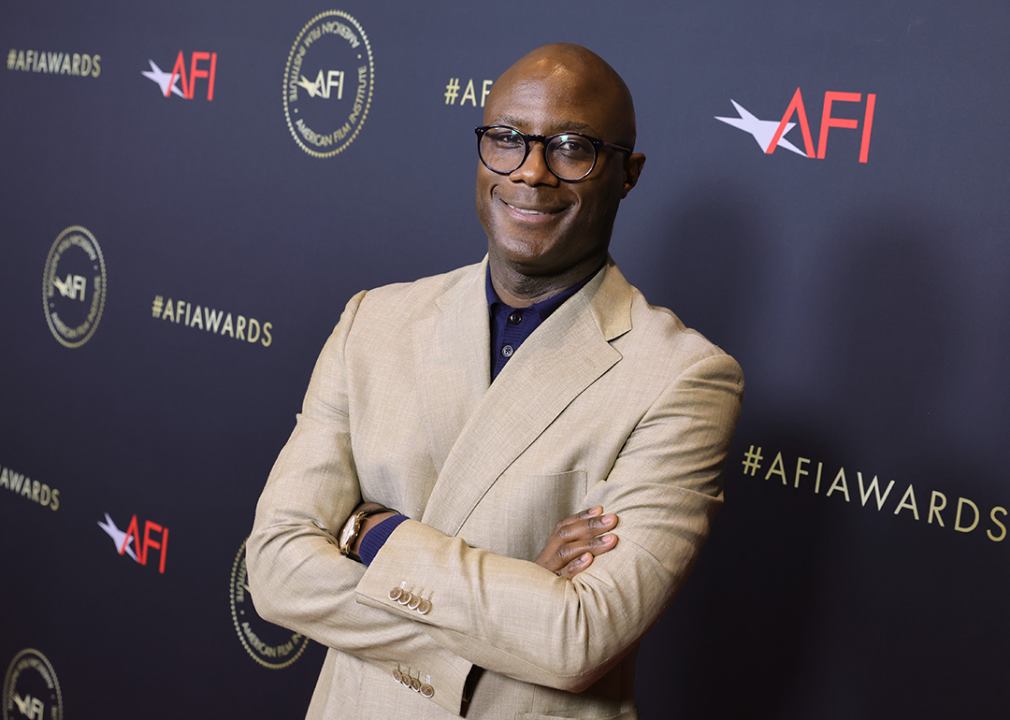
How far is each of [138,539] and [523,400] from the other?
2.17m

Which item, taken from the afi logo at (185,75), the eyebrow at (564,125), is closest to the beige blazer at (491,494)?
the eyebrow at (564,125)

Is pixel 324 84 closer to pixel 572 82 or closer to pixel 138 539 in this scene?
pixel 572 82

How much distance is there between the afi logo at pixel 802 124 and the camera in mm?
1862

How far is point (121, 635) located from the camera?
3.23 meters

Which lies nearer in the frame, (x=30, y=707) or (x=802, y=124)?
(x=802, y=124)

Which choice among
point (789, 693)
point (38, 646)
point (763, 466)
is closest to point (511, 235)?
point (763, 466)

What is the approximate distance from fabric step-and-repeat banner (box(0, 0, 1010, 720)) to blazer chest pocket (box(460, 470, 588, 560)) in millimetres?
735

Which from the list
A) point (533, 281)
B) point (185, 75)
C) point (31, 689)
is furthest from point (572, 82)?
point (31, 689)

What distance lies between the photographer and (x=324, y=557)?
4.89ft

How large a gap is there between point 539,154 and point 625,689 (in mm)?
851

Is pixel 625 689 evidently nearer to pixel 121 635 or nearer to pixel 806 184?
pixel 806 184

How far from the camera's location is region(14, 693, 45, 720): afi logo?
342 centimetres

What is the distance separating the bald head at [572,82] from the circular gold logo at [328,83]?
124cm

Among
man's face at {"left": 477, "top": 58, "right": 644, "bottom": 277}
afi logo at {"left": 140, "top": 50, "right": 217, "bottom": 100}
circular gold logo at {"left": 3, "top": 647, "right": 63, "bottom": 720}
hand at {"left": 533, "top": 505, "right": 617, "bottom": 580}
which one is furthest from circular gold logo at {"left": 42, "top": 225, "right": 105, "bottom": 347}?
hand at {"left": 533, "top": 505, "right": 617, "bottom": 580}
